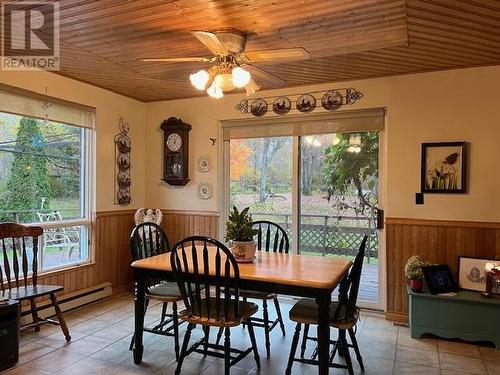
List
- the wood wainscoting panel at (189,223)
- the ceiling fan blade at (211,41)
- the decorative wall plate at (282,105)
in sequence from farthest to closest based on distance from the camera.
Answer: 1. the wood wainscoting panel at (189,223)
2. the decorative wall plate at (282,105)
3. the ceiling fan blade at (211,41)

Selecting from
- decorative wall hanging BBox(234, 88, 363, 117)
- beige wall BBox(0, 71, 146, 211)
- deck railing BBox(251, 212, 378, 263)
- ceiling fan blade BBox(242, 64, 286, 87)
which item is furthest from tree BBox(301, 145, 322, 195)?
beige wall BBox(0, 71, 146, 211)

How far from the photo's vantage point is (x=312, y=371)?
2.71 metres

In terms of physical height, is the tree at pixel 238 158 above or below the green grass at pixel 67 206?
above

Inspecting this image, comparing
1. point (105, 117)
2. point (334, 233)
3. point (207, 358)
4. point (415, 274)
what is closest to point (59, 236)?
point (105, 117)

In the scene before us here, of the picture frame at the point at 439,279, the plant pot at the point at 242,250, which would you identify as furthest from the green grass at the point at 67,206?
the picture frame at the point at 439,279

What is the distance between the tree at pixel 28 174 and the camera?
356cm

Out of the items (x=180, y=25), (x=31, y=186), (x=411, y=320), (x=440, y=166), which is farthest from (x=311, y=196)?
(x=31, y=186)

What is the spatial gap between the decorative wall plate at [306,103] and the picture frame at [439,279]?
2.00 m

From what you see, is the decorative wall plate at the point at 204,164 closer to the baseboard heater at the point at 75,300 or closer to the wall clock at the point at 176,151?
the wall clock at the point at 176,151

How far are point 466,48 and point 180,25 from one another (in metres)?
2.28

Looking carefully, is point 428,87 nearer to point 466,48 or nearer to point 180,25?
point 466,48

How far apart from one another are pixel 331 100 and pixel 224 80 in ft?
6.22

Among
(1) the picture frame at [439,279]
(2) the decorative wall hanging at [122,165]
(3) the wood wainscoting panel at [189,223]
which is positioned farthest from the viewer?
(3) the wood wainscoting panel at [189,223]

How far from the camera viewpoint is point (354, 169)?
415cm
